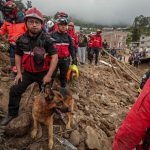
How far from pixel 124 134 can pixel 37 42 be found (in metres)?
2.62

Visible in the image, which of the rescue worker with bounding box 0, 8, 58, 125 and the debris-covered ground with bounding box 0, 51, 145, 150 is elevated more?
the rescue worker with bounding box 0, 8, 58, 125

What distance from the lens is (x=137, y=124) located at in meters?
2.04

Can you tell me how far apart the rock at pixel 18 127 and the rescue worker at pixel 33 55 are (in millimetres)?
184

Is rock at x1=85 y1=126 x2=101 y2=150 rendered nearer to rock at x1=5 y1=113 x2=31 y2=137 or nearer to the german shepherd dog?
the german shepherd dog

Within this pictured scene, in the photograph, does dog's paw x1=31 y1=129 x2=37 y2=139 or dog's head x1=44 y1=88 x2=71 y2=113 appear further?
dog's paw x1=31 y1=129 x2=37 y2=139

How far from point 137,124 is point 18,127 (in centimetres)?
289

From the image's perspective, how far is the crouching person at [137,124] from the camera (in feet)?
6.63

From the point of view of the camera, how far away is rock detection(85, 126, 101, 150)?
5.01 m

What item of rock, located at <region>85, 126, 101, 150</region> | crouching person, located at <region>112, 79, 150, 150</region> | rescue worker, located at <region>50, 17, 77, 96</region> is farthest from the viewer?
rescue worker, located at <region>50, 17, 77, 96</region>

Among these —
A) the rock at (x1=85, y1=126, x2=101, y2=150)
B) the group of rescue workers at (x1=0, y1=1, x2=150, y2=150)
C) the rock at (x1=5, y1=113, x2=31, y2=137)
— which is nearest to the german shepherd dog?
the rock at (x1=5, y1=113, x2=31, y2=137)

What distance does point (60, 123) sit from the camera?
17.2ft

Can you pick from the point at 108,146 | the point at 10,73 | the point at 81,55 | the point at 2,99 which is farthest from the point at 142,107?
the point at 81,55

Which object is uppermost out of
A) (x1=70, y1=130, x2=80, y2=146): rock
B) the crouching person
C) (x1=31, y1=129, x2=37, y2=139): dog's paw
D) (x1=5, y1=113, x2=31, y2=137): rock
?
the crouching person

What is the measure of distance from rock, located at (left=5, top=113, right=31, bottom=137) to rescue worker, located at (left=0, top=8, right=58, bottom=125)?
0.18 meters
